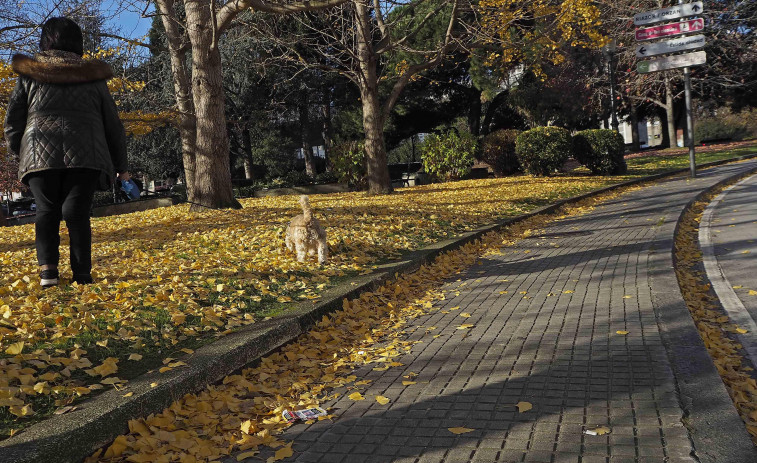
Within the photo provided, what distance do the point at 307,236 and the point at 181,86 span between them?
393 inches

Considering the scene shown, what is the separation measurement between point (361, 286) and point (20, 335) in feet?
9.62

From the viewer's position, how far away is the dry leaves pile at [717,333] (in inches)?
136

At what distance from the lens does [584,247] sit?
8617 mm

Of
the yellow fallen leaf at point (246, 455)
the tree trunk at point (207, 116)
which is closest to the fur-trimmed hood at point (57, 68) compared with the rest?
the yellow fallen leaf at point (246, 455)

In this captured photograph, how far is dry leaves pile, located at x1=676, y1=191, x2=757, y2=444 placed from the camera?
136 inches

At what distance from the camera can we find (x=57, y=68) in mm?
5035

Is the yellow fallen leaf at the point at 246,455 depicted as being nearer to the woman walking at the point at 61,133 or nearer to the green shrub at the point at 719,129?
the woman walking at the point at 61,133

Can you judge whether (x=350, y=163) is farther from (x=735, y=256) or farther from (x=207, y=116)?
(x=735, y=256)

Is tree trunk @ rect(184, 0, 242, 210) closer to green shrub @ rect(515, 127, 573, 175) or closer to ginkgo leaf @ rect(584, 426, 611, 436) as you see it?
ginkgo leaf @ rect(584, 426, 611, 436)

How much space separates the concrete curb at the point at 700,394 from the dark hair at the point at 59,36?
16.8 ft

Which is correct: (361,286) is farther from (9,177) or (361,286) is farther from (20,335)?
(9,177)

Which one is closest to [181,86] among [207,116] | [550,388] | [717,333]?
[207,116]

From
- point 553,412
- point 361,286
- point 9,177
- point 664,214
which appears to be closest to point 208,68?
point 361,286

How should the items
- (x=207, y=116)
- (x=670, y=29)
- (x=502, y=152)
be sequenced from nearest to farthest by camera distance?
(x=207, y=116)
(x=670, y=29)
(x=502, y=152)
